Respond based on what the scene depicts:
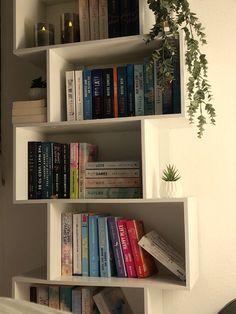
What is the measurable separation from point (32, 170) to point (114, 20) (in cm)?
73

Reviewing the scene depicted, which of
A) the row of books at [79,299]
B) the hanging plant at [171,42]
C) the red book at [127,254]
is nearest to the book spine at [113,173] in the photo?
the red book at [127,254]

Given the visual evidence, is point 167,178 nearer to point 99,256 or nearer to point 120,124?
point 120,124

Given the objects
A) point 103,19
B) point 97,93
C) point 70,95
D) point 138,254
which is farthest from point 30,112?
point 138,254

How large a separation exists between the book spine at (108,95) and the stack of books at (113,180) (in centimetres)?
21

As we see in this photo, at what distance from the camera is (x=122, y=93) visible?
1.74m

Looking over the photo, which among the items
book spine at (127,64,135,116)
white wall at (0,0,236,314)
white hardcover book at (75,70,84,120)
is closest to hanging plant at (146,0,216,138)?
book spine at (127,64,135,116)

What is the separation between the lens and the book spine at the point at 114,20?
68.5 inches

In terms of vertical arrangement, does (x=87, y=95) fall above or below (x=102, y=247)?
above

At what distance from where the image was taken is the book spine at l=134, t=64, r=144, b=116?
1710 millimetres

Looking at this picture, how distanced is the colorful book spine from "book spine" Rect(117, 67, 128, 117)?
78 centimetres

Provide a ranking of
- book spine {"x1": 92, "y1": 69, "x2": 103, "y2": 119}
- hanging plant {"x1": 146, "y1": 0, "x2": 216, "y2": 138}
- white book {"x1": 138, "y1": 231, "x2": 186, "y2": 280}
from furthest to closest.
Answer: book spine {"x1": 92, "y1": 69, "x2": 103, "y2": 119}
white book {"x1": 138, "y1": 231, "x2": 186, "y2": 280}
hanging plant {"x1": 146, "y1": 0, "x2": 216, "y2": 138}

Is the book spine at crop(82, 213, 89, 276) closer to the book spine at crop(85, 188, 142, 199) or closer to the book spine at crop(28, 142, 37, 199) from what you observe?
the book spine at crop(85, 188, 142, 199)

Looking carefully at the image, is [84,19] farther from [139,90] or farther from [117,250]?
[117,250]

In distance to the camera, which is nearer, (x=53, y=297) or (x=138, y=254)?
(x=138, y=254)
